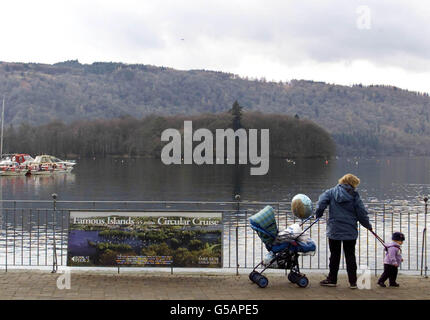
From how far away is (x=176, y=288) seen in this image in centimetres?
976

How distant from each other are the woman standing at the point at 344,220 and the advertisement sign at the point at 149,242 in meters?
1.98

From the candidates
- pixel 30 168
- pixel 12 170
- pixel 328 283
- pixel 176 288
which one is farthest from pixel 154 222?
pixel 30 168

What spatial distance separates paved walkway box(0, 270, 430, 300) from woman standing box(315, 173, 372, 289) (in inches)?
12.9

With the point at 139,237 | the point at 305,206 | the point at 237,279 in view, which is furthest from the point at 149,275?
the point at 305,206

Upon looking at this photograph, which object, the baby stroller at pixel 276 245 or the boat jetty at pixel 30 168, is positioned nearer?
the baby stroller at pixel 276 245

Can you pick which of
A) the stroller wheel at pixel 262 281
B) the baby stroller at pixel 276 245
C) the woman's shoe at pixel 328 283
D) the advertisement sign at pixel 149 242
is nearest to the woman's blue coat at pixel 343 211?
the baby stroller at pixel 276 245

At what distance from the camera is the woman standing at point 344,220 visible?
10070 millimetres

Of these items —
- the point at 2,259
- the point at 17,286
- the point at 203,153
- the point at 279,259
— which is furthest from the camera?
the point at 203,153

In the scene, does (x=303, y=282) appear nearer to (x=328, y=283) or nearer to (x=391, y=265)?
(x=328, y=283)

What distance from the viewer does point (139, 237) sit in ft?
34.8

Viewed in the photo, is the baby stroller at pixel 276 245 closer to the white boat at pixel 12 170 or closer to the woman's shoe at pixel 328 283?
the woman's shoe at pixel 328 283
